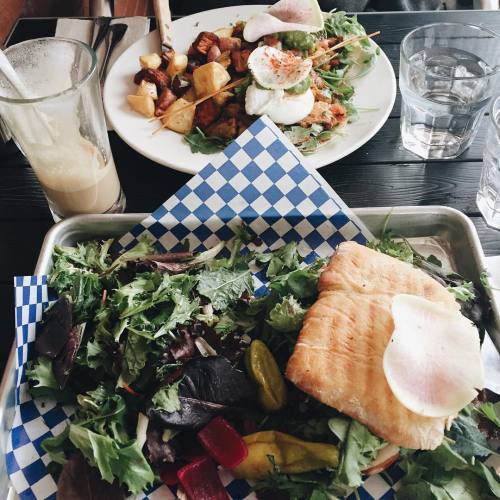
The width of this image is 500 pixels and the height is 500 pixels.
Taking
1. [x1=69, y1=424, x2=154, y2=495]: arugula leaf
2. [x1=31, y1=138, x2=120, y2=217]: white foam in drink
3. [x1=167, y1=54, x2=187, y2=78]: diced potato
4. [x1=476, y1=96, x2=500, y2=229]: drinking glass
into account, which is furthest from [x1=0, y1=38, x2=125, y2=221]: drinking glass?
[x1=476, y1=96, x2=500, y2=229]: drinking glass

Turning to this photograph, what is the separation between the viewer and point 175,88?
1.64 metres

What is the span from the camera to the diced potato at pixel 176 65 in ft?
5.38

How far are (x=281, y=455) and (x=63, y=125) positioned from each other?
2.57ft

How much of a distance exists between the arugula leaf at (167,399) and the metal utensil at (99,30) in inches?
47.3

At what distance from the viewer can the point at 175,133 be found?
1.52 metres

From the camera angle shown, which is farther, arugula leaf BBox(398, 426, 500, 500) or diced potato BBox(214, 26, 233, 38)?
diced potato BBox(214, 26, 233, 38)

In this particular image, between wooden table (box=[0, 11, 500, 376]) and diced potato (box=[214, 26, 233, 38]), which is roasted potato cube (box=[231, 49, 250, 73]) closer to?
diced potato (box=[214, 26, 233, 38])

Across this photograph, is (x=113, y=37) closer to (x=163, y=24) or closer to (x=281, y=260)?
(x=163, y=24)

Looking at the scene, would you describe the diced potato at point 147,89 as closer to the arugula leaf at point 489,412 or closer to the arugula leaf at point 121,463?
the arugula leaf at point 121,463

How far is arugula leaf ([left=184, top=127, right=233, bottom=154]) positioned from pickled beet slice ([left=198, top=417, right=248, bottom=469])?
2.30ft

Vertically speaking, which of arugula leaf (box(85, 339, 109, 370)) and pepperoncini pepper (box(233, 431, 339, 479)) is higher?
arugula leaf (box(85, 339, 109, 370))

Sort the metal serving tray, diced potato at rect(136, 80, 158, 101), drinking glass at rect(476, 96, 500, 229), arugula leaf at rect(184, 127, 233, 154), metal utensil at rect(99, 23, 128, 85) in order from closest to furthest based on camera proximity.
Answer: the metal serving tray, drinking glass at rect(476, 96, 500, 229), arugula leaf at rect(184, 127, 233, 154), diced potato at rect(136, 80, 158, 101), metal utensil at rect(99, 23, 128, 85)

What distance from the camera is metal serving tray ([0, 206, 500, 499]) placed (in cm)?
123

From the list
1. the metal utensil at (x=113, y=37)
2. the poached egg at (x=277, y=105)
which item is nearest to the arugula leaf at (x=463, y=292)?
the poached egg at (x=277, y=105)
